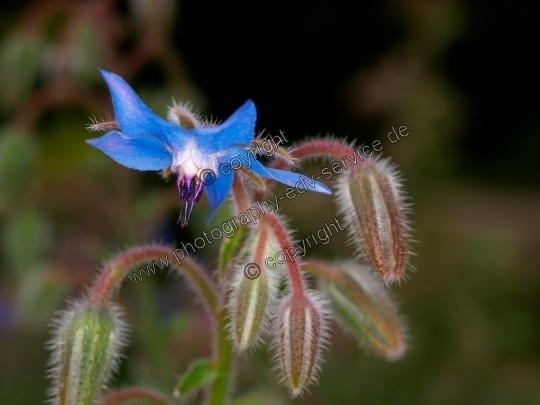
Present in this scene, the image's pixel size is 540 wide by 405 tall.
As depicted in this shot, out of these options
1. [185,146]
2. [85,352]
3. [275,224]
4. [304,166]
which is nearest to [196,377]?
[85,352]

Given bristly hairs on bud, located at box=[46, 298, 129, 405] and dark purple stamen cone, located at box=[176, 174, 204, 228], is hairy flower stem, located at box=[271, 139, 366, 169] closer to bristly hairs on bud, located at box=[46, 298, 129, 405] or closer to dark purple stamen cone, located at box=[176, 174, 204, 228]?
dark purple stamen cone, located at box=[176, 174, 204, 228]

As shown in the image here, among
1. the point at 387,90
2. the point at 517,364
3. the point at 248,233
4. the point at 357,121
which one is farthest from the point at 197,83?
the point at 248,233

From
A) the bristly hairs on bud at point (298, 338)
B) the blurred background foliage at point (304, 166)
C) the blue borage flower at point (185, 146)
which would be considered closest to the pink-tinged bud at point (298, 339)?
the bristly hairs on bud at point (298, 338)

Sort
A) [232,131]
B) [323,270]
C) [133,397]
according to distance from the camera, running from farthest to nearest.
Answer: [323,270], [133,397], [232,131]

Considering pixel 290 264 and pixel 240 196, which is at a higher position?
pixel 240 196

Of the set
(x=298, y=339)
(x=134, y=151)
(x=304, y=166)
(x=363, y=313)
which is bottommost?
(x=298, y=339)

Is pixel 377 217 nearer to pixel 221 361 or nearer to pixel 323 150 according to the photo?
pixel 323 150

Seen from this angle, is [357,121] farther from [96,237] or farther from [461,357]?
[96,237]
